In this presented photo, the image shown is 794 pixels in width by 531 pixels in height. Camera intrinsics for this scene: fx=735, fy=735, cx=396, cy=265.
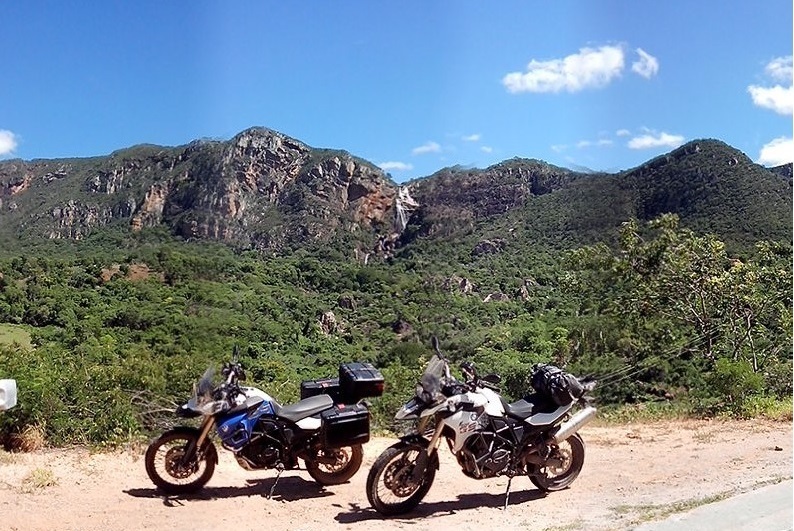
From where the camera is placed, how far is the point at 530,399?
4.73 m

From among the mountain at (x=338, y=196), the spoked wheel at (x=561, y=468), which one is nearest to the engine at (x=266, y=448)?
the spoked wheel at (x=561, y=468)

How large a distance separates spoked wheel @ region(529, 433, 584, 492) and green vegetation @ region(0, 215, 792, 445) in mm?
2324

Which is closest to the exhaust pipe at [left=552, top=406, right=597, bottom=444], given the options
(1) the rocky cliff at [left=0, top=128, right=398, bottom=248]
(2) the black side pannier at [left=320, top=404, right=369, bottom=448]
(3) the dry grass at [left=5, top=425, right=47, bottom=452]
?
(2) the black side pannier at [left=320, top=404, right=369, bottom=448]

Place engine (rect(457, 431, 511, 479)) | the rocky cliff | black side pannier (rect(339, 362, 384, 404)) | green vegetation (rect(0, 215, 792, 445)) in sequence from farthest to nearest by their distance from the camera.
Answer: the rocky cliff
green vegetation (rect(0, 215, 792, 445))
black side pannier (rect(339, 362, 384, 404))
engine (rect(457, 431, 511, 479))

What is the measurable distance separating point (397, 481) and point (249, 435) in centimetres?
99

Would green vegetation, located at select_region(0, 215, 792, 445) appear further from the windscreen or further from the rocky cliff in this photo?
the windscreen

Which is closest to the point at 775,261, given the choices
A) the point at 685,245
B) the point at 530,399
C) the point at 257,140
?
the point at 685,245

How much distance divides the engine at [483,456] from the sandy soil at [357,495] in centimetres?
22

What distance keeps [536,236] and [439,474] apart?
45.9 meters

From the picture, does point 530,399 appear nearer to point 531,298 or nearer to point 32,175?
point 531,298

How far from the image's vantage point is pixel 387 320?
38719 mm

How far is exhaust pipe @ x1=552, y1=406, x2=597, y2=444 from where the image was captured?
14.9ft

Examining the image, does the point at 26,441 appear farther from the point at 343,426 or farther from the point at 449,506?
the point at 449,506

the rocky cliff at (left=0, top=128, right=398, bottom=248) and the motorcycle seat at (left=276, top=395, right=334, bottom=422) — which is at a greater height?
the rocky cliff at (left=0, top=128, right=398, bottom=248)
